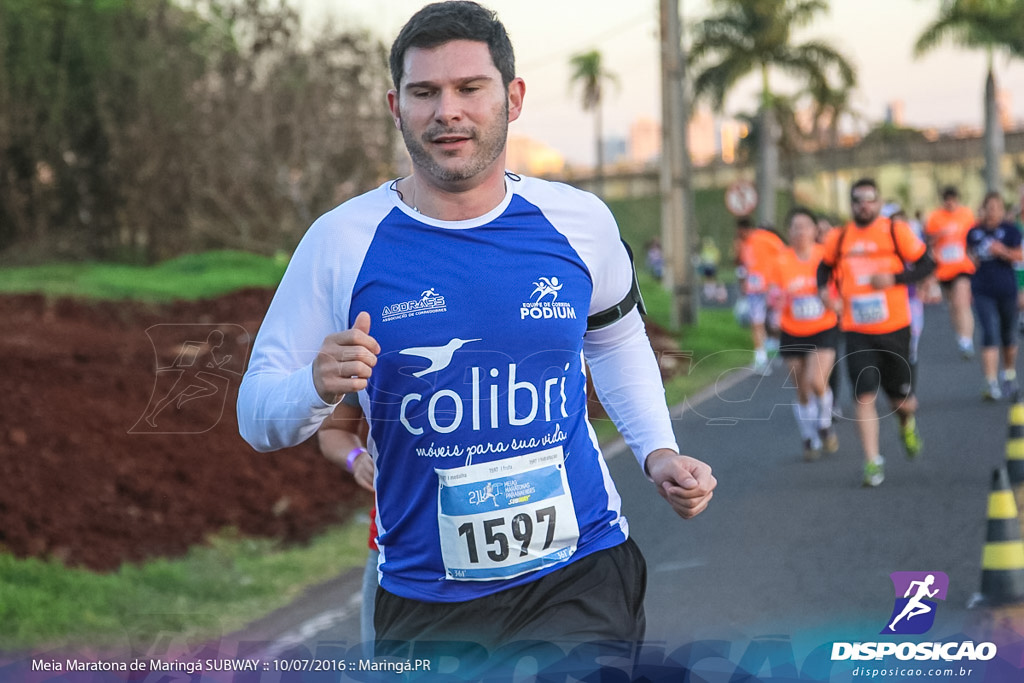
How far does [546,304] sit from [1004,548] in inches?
144

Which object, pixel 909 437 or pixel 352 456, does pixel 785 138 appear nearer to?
pixel 909 437

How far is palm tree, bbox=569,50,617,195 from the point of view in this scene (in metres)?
83.4

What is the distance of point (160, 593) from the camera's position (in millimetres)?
7301

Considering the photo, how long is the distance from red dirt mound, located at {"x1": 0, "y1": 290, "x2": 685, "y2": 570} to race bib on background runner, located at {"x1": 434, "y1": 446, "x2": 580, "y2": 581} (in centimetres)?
167

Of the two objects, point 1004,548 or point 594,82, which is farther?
point 594,82

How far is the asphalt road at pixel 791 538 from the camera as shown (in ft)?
21.0

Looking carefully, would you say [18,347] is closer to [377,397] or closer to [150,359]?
[150,359]

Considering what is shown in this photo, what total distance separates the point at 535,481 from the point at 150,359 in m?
12.5

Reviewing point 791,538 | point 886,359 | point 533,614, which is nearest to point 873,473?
point 886,359

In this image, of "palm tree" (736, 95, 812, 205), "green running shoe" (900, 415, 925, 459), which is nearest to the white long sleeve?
"green running shoe" (900, 415, 925, 459)

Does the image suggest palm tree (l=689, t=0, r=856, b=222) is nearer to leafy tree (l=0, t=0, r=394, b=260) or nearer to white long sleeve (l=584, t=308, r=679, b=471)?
leafy tree (l=0, t=0, r=394, b=260)

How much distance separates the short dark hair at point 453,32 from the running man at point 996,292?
11.2m

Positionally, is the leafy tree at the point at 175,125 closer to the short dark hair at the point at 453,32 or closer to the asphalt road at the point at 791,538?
the asphalt road at the point at 791,538
